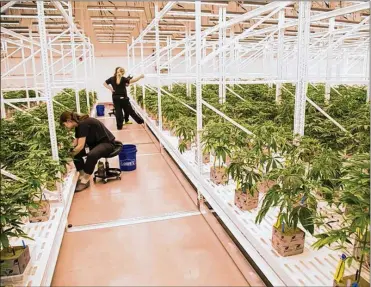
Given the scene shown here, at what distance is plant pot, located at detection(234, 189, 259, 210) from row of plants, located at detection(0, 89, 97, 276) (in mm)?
1602

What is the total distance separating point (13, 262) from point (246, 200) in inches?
73.0

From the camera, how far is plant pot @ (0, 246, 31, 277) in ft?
7.02

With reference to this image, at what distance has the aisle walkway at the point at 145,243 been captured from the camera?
2.49 m

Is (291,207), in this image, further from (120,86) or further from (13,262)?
(120,86)

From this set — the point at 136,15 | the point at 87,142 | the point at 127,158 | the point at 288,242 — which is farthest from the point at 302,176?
the point at 136,15

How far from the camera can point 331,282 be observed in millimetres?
1984

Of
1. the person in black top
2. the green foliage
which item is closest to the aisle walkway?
the green foliage

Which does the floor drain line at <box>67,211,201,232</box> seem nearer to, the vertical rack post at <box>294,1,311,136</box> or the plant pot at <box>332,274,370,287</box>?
the vertical rack post at <box>294,1,311,136</box>

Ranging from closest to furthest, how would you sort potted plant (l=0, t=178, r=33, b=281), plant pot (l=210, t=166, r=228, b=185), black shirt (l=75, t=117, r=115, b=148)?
potted plant (l=0, t=178, r=33, b=281)
plant pot (l=210, t=166, r=228, b=185)
black shirt (l=75, t=117, r=115, b=148)

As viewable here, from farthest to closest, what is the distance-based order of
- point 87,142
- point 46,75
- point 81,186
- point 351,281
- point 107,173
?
1. point 107,173
2. point 87,142
3. point 81,186
4. point 46,75
5. point 351,281

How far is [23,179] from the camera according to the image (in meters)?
2.54

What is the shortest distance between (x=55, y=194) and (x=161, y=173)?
1821mm

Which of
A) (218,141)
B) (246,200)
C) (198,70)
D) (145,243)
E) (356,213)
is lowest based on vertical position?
(145,243)

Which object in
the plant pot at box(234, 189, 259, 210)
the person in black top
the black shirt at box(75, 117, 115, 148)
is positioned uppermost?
the person in black top
